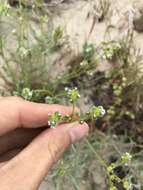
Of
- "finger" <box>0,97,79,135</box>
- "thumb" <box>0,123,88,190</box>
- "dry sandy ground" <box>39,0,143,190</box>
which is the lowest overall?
"thumb" <box>0,123,88,190</box>

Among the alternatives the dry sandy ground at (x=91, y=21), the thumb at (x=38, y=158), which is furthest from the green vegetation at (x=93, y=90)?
the thumb at (x=38, y=158)

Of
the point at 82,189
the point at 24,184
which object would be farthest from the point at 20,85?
the point at 24,184

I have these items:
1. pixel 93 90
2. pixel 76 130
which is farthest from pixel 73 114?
pixel 93 90

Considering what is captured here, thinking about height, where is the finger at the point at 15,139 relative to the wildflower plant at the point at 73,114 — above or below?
below

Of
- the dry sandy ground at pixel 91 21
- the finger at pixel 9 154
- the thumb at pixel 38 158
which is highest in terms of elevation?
the dry sandy ground at pixel 91 21

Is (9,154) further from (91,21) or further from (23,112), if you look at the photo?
(91,21)

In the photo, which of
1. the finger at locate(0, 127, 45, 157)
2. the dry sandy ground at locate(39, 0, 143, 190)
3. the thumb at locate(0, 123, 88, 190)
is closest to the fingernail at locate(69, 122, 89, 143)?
the thumb at locate(0, 123, 88, 190)

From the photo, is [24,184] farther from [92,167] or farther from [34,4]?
[34,4]

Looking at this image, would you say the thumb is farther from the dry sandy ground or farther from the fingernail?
the dry sandy ground

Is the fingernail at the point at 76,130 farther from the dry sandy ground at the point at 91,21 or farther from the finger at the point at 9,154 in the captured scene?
the dry sandy ground at the point at 91,21
